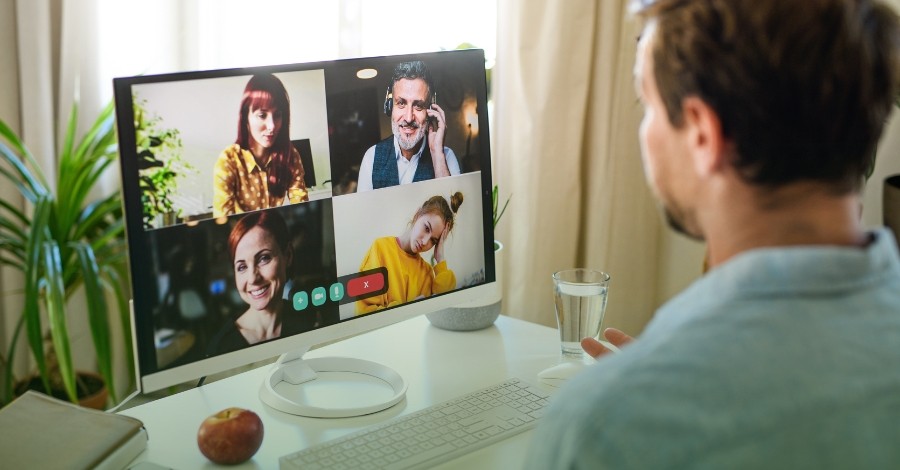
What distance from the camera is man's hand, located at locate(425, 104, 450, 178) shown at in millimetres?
1447

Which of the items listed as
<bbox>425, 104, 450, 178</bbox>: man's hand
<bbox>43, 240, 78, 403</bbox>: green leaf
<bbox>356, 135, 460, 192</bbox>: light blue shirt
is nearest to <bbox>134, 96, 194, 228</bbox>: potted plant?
<bbox>356, 135, 460, 192</bbox>: light blue shirt

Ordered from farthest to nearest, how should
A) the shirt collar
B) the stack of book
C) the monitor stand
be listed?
the monitor stand < the shirt collar < the stack of book

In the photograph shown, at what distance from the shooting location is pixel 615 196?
2379 millimetres

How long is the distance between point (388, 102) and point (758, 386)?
0.79 metres

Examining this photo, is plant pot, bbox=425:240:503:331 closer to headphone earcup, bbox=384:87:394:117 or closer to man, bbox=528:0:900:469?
headphone earcup, bbox=384:87:394:117

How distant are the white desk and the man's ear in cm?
53

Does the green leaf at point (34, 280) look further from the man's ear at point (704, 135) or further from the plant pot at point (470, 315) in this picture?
the man's ear at point (704, 135)

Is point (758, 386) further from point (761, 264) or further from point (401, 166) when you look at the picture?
point (401, 166)

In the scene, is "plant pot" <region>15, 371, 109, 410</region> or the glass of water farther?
"plant pot" <region>15, 371, 109, 410</region>

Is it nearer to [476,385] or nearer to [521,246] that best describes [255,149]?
[476,385]

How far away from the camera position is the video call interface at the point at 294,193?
3.96 ft

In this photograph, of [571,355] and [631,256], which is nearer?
[571,355]

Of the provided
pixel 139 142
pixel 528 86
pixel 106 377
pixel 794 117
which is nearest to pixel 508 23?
pixel 528 86

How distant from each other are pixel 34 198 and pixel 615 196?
1325 millimetres
